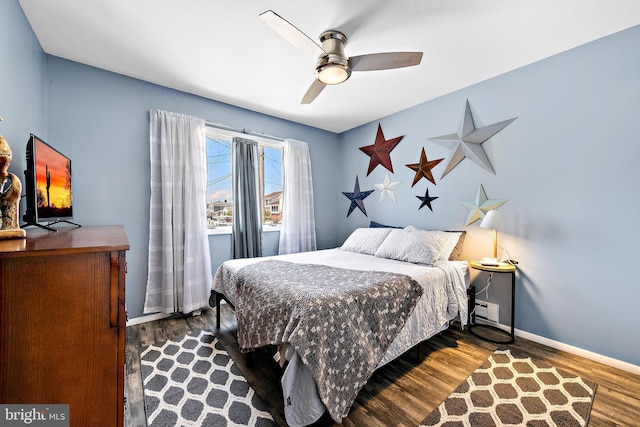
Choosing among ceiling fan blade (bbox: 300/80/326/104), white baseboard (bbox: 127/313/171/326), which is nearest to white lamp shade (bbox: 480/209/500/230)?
ceiling fan blade (bbox: 300/80/326/104)

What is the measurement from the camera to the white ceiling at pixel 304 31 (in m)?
1.77

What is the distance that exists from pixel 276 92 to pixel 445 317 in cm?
292

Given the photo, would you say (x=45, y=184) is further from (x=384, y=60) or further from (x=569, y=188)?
(x=569, y=188)

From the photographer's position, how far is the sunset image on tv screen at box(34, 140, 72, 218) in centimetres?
137

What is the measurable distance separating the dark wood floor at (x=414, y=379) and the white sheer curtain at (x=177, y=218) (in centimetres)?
39

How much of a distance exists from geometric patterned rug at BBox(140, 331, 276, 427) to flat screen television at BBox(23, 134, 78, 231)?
1.23 meters

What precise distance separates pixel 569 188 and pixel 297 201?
301cm

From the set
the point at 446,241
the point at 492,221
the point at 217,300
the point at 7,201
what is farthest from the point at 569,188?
the point at 7,201

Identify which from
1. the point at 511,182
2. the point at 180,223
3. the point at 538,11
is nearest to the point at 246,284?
the point at 180,223

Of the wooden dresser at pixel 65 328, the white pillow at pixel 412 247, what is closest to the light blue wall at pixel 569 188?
the white pillow at pixel 412 247

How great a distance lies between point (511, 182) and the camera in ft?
8.44

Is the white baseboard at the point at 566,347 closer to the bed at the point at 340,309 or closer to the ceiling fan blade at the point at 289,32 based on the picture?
the bed at the point at 340,309

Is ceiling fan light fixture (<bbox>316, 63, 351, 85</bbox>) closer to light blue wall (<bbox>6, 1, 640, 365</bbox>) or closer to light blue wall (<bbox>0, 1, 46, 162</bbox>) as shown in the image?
light blue wall (<bbox>6, 1, 640, 365</bbox>)

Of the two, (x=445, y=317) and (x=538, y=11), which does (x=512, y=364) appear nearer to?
(x=445, y=317)
